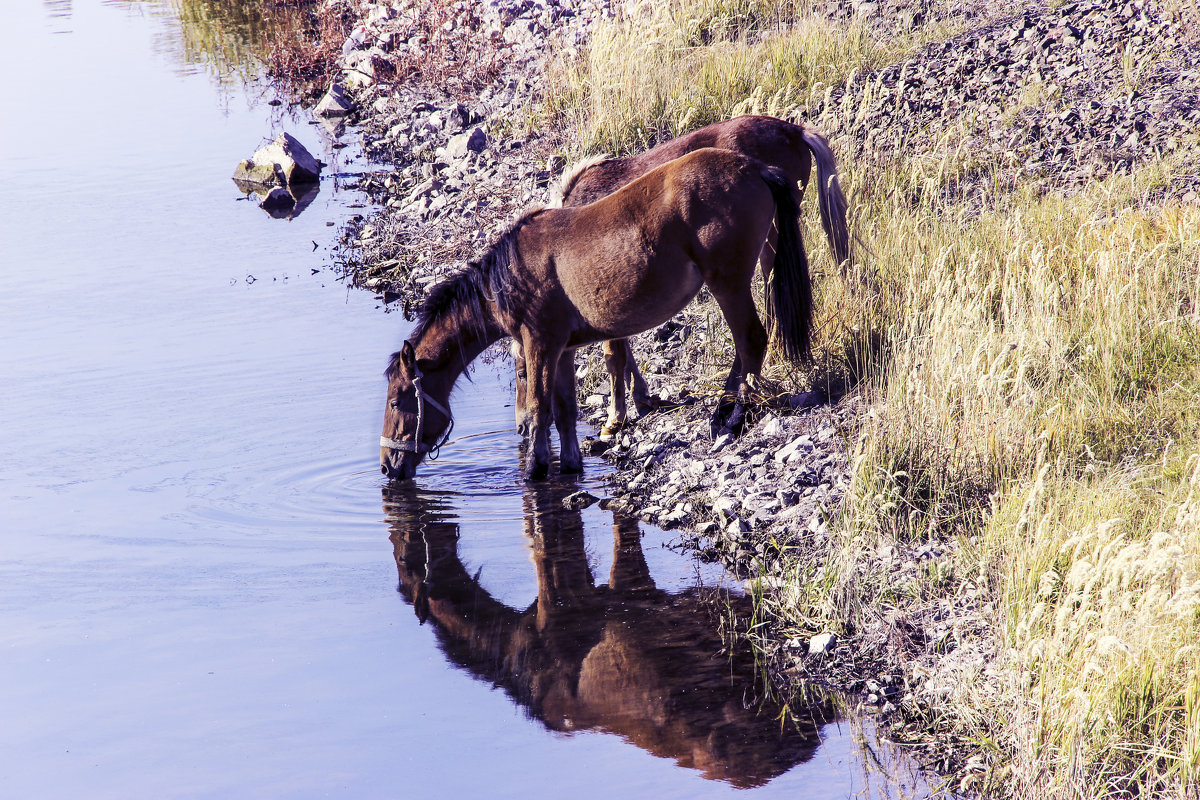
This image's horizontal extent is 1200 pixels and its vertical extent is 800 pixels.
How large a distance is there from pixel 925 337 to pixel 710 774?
286 cm

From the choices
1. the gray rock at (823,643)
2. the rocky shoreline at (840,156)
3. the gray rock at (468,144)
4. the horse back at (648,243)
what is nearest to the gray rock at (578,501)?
the rocky shoreline at (840,156)

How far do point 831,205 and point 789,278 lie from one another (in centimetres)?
101

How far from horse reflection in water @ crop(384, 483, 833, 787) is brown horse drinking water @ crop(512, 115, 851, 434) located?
1220mm

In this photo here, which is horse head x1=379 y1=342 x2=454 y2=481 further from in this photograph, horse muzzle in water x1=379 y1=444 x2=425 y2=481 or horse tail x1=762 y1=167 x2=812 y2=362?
horse tail x1=762 y1=167 x2=812 y2=362

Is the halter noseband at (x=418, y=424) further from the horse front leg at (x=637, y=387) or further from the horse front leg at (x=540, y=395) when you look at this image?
the horse front leg at (x=637, y=387)

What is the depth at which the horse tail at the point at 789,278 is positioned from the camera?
645 centimetres

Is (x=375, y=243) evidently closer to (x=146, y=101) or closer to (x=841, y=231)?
(x=841, y=231)

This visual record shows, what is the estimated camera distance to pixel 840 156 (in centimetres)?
943

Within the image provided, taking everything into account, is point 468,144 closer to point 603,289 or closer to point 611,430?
point 611,430

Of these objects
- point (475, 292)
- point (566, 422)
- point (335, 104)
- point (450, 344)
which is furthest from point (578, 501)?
point (335, 104)

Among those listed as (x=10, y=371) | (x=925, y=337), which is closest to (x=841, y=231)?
(x=925, y=337)

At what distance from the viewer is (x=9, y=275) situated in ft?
37.4

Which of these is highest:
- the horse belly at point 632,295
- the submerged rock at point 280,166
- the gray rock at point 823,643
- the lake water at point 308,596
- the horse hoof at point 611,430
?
the horse belly at point 632,295

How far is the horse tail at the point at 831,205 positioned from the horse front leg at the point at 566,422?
202cm
